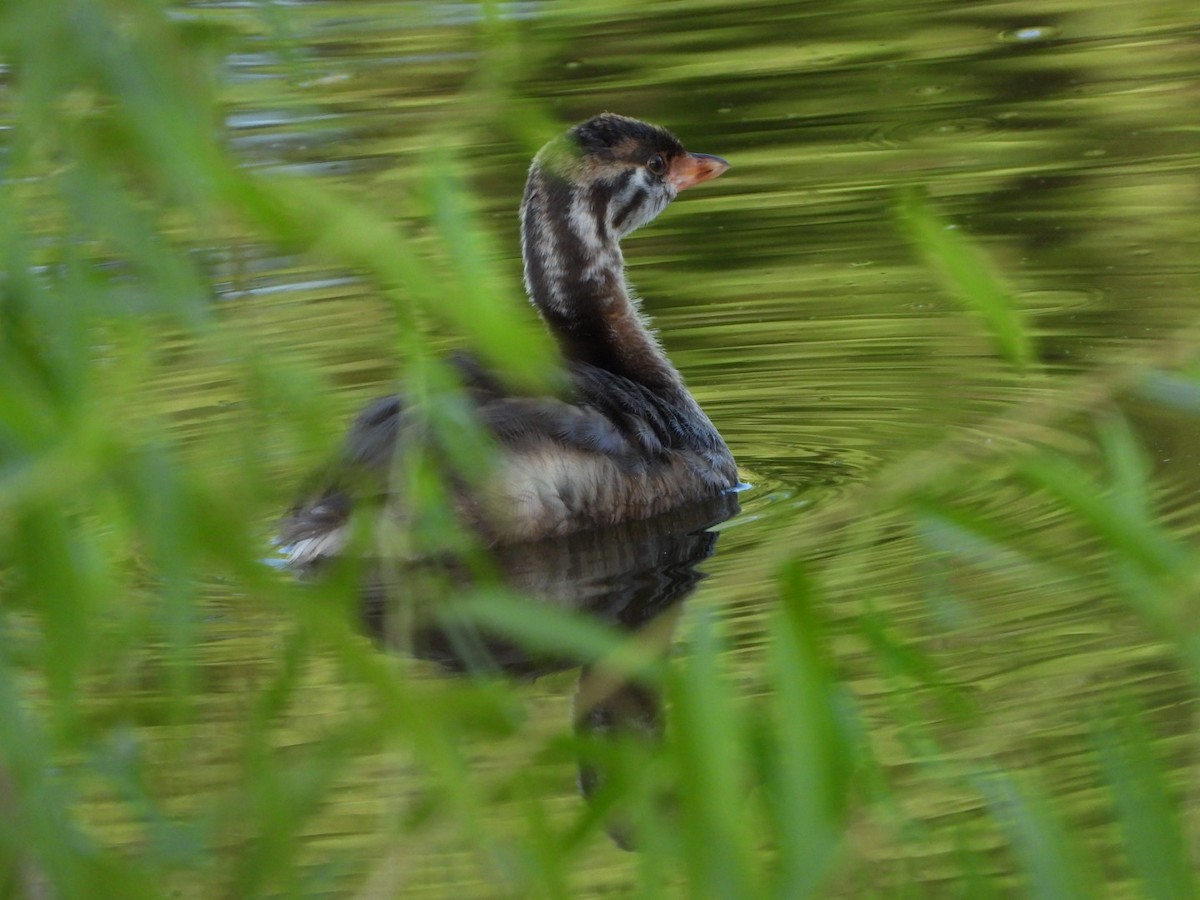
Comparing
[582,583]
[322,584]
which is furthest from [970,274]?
[582,583]

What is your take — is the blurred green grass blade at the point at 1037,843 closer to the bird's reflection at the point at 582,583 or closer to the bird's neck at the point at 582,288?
the bird's reflection at the point at 582,583

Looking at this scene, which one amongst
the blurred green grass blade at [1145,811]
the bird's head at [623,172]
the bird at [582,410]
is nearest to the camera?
the blurred green grass blade at [1145,811]

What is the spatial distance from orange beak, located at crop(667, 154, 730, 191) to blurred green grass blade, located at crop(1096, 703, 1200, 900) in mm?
4806

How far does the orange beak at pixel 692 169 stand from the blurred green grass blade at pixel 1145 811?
4.81 m

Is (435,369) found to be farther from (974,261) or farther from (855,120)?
(855,120)

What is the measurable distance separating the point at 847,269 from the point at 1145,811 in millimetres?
5629

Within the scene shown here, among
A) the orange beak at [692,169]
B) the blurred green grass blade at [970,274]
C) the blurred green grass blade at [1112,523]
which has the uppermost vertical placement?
the blurred green grass blade at [970,274]

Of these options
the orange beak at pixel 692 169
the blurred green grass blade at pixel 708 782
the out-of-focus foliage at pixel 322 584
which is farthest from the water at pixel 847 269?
the orange beak at pixel 692 169

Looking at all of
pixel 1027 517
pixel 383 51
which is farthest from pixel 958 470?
pixel 383 51

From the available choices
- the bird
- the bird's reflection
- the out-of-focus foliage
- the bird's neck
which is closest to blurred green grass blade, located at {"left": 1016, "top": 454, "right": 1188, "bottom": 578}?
the out-of-focus foliage

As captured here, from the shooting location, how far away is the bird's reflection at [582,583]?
446 centimetres

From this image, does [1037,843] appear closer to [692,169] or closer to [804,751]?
[804,751]

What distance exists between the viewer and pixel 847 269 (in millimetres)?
7863

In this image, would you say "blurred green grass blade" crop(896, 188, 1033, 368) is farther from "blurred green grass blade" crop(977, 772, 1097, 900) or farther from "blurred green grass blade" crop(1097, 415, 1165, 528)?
"blurred green grass blade" crop(977, 772, 1097, 900)
